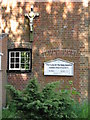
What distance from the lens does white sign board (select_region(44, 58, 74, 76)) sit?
37.9 feet

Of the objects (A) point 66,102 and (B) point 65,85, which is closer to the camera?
(A) point 66,102

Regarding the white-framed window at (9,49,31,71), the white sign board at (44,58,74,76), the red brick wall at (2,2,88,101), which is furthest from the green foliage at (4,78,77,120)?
the white-framed window at (9,49,31,71)

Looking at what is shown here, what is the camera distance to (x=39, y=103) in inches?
307

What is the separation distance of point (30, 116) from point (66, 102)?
4.07 ft

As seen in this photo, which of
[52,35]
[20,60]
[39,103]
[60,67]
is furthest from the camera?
[20,60]

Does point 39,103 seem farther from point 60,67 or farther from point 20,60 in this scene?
point 20,60

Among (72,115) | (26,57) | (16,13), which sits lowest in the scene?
(72,115)

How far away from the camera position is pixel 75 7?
1162 cm

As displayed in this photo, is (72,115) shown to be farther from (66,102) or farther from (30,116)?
(30,116)

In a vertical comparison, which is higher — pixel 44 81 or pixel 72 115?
pixel 44 81

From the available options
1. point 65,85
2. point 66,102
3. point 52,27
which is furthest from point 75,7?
point 66,102

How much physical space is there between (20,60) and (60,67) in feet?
6.39

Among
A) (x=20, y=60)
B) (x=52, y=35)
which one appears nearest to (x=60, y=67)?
(x=52, y=35)

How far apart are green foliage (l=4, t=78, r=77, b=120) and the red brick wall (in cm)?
341
